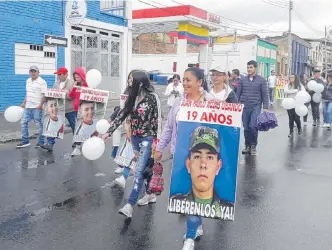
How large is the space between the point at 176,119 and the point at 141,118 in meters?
0.78

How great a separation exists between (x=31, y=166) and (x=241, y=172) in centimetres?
366

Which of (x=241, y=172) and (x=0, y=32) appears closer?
(x=241, y=172)

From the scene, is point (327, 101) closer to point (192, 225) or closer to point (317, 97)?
point (317, 97)

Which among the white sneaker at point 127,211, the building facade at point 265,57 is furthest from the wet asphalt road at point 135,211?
the building facade at point 265,57

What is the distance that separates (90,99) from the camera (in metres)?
7.97

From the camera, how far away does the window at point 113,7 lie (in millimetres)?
18156

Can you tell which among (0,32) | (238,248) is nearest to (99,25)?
(0,32)

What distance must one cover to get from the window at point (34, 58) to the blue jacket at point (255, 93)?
9005mm

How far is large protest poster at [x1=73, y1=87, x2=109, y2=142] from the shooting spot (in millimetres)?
7975

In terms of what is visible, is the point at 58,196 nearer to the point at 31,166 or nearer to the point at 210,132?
the point at 31,166

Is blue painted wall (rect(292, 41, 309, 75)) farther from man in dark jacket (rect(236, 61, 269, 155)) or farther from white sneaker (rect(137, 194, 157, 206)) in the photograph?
white sneaker (rect(137, 194, 157, 206))

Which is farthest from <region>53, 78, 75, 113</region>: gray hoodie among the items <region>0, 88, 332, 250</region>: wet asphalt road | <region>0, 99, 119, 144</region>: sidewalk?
<region>0, 99, 119, 144</region>: sidewalk

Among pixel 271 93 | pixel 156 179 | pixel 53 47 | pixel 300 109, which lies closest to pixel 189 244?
pixel 156 179

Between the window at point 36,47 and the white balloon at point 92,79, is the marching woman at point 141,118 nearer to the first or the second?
the white balloon at point 92,79
